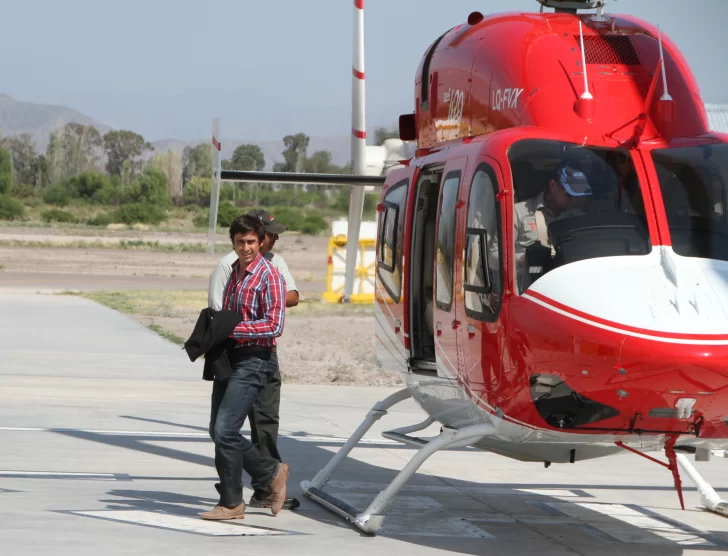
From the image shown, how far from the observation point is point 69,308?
80.6ft

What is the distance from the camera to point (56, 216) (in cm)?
9019

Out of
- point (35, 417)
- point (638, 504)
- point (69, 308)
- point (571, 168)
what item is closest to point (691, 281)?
point (571, 168)

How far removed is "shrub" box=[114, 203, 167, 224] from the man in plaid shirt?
84.6 meters

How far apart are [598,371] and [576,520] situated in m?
2.33

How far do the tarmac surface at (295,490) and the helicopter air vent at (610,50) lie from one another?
2993 millimetres

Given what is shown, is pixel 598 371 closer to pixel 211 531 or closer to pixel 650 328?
pixel 650 328

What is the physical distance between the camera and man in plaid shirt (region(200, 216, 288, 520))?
7.24 meters

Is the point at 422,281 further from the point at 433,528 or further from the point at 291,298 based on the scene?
the point at 433,528

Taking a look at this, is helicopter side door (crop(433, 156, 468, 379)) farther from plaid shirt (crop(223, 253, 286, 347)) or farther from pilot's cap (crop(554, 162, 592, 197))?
plaid shirt (crop(223, 253, 286, 347))

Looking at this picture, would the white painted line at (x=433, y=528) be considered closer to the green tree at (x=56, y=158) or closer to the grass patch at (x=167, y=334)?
Result: the grass patch at (x=167, y=334)

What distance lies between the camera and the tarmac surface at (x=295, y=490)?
22.8 feet

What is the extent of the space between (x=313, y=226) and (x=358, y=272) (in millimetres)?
44724

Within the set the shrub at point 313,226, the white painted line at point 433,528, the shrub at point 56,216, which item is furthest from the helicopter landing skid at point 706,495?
the shrub at point 56,216

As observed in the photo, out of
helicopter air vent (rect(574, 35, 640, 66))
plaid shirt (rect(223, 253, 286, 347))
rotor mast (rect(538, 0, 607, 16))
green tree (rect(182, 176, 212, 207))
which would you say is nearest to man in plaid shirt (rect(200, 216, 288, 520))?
plaid shirt (rect(223, 253, 286, 347))
